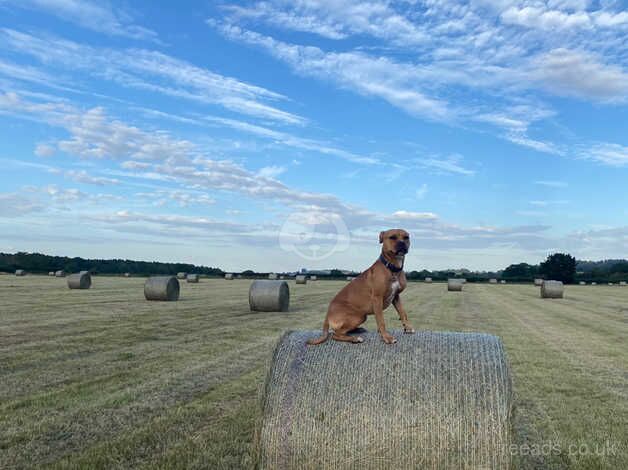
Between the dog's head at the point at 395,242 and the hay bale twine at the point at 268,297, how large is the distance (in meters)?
17.3

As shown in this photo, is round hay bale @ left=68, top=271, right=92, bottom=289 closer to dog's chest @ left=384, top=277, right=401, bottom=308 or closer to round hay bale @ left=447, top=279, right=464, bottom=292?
round hay bale @ left=447, top=279, right=464, bottom=292

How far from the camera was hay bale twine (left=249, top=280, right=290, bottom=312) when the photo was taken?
2338cm

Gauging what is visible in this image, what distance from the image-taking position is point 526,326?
19.7 meters

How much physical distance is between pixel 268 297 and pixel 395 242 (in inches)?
690

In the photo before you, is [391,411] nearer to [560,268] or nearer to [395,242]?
[395,242]

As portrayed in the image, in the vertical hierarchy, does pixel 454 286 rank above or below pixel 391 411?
above

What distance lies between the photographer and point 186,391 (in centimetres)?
913

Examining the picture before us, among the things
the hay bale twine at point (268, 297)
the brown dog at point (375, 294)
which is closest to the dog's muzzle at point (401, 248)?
the brown dog at point (375, 294)

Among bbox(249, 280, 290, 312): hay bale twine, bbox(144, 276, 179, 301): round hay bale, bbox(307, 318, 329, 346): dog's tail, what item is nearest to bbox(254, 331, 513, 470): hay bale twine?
bbox(307, 318, 329, 346): dog's tail

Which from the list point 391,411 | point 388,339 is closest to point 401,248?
point 388,339

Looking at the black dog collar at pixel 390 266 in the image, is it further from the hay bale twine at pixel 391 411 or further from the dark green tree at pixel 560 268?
the dark green tree at pixel 560 268

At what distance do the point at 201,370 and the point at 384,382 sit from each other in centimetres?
589

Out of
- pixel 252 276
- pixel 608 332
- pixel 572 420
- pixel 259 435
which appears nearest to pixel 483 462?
pixel 259 435

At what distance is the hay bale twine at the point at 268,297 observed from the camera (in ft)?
76.7
